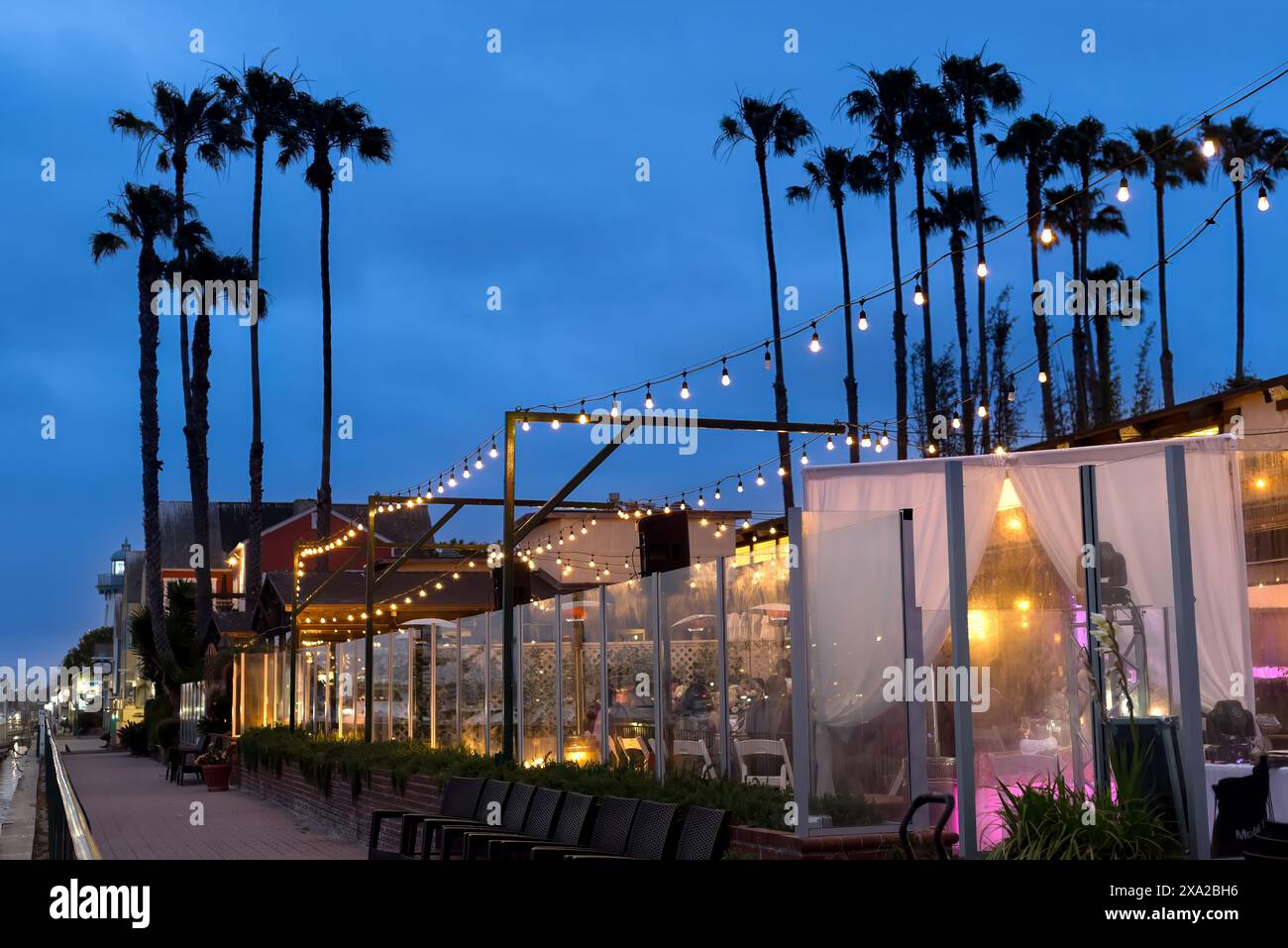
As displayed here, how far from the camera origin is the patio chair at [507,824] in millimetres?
10836

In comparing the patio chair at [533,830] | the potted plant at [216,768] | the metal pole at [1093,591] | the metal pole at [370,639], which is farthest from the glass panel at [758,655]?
the potted plant at [216,768]

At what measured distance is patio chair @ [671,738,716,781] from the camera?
11039mm

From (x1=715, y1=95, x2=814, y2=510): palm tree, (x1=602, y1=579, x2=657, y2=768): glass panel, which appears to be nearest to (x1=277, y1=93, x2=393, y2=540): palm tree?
(x1=715, y1=95, x2=814, y2=510): palm tree

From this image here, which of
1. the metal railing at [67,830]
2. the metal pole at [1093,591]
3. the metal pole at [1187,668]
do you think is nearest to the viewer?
the metal railing at [67,830]

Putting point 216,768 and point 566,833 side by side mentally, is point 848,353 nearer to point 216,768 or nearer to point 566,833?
point 216,768

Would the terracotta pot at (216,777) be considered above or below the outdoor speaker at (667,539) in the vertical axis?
below

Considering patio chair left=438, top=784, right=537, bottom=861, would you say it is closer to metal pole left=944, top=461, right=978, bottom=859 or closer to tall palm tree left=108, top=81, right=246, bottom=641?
metal pole left=944, top=461, right=978, bottom=859

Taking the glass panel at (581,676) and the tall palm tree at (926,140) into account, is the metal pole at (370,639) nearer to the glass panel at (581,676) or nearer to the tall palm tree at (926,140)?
the glass panel at (581,676)

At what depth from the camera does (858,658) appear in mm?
9578

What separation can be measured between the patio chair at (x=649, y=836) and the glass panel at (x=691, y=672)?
2.11m

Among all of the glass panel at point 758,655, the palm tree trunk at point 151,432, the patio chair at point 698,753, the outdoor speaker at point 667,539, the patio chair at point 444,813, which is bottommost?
the patio chair at point 444,813

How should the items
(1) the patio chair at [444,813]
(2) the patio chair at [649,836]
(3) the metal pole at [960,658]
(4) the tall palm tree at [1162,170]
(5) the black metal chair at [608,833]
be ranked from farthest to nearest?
(4) the tall palm tree at [1162,170], (1) the patio chair at [444,813], (5) the black metal chair at [608,833], (2) the patio chair at [649,836], (3) the metal pole at [960,658]

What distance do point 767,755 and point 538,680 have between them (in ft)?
17.2
